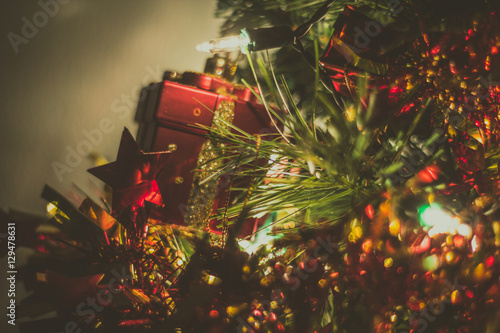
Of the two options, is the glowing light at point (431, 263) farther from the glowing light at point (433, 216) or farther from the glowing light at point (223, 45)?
the glowing light at point (223, 45)

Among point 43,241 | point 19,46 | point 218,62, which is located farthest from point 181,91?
point 43,241

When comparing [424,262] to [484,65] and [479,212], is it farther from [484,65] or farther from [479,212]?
[484,65]

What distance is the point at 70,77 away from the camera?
2.00ft

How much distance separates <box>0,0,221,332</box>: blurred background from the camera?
1.85ft

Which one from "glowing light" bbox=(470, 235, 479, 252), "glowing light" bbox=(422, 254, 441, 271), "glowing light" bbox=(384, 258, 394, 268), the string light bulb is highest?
the string light bulb

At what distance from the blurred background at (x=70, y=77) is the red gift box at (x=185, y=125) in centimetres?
6

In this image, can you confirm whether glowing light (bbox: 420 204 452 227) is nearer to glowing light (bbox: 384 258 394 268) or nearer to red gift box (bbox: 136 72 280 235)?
glowing light (bbox: 384 258 394 268)

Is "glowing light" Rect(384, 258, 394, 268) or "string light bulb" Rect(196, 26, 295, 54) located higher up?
"string light bulb" Rect(196, 26, 295, 54)

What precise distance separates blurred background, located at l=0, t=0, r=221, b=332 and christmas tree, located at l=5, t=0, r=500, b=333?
22 centimetres

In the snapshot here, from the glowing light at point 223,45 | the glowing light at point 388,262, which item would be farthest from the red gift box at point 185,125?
the glowing light at point 388,262

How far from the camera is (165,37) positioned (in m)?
0.68

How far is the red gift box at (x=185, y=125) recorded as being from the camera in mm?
602

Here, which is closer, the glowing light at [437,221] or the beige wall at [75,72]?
the glowing light at [437,221]

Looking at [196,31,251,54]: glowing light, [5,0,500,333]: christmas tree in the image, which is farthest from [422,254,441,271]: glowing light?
[196,31,251,54]: glowing light
